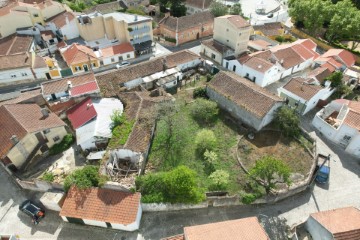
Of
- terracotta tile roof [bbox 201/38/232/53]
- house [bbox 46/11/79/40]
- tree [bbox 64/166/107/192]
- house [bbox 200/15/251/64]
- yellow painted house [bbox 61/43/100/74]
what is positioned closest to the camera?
tree [bbox 64/166/107/192]

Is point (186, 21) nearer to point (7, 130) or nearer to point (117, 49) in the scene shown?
point (117, 49)

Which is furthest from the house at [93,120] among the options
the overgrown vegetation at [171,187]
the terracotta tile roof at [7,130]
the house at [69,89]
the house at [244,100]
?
the house at [244,100]

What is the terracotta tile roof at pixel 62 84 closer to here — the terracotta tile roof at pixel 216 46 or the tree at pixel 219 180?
the tree at pixel 219 180

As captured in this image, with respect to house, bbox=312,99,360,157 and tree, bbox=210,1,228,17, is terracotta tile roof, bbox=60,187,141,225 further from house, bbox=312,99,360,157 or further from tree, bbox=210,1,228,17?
tree, bbox=210,1,228,17

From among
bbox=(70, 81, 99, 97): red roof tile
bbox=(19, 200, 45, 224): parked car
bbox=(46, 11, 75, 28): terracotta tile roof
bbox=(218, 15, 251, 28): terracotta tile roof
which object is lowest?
bbox=(19, 200, 45, 224): parked car

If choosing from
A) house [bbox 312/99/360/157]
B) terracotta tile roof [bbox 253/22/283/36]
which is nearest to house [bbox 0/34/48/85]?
house [bbox 312/99/360/157]

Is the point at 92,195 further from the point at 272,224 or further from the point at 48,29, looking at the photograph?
the point at 48,29

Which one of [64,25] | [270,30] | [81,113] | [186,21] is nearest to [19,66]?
[64,25]
